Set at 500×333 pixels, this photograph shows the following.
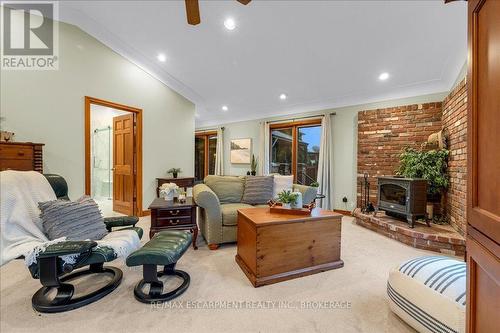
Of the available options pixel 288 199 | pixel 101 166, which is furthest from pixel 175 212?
pixel 101 166

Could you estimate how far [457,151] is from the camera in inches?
124

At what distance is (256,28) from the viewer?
3268mm

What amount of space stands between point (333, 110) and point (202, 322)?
4563 mm

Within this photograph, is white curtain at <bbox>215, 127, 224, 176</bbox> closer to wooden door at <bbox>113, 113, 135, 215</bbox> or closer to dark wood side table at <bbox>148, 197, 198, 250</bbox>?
wooden door at <bbox>113, 113, 135, 215</bbox>

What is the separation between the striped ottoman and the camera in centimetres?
137

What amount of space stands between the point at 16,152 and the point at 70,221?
157 centimetres

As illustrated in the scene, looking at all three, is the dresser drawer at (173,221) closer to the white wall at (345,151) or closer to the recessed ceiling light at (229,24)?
the recessed ceiling light at (229,24)

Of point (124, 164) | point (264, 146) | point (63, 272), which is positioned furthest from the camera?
point (264, 146)

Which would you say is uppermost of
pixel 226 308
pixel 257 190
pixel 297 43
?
pixel 297 43

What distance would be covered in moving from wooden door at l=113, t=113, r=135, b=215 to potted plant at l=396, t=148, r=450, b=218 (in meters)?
4.78

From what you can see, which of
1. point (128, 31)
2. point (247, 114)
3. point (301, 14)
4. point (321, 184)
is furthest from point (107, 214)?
point (301, 14)

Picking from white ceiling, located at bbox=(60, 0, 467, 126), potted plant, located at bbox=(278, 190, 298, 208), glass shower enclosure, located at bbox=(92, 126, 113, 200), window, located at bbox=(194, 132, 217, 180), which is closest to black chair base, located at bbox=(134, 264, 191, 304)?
potted plant, located at bbox=(278, 190, 298, 208)

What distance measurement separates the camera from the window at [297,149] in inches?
214

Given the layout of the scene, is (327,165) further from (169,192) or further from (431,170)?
(169,192)
